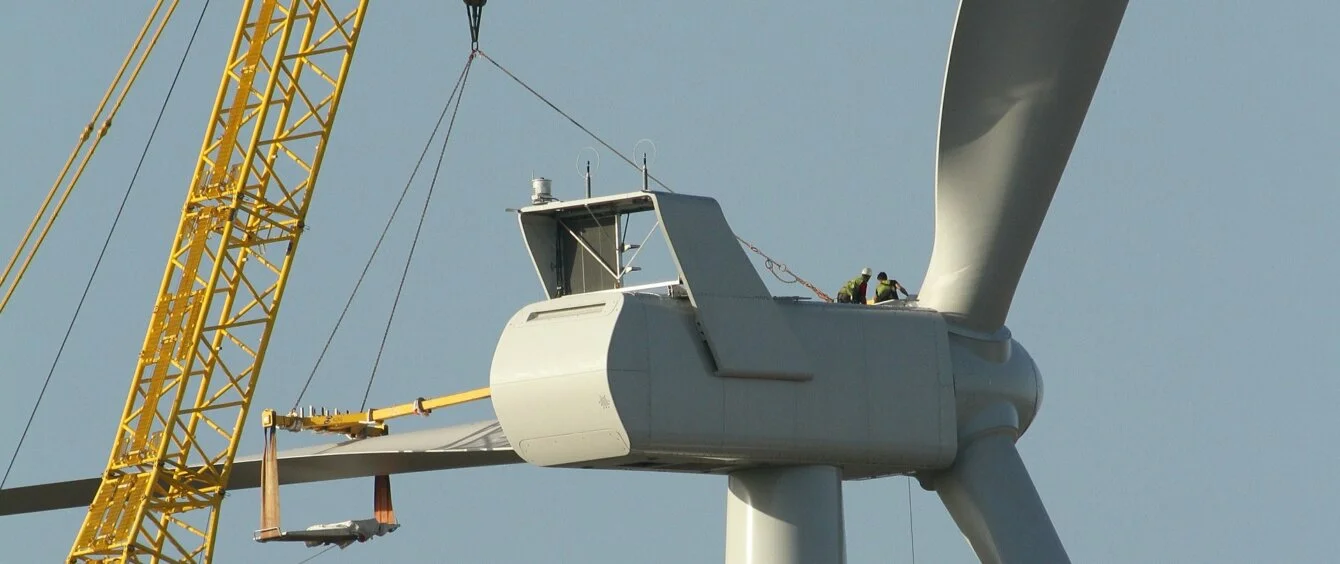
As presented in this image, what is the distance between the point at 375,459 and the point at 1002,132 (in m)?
21.1

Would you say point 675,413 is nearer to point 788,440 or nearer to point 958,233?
point 788,440

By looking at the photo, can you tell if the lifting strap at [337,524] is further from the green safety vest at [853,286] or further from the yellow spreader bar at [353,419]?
the green safety vest at [853,286]

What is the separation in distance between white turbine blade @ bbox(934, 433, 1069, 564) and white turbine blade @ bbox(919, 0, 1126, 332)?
1.89 metres

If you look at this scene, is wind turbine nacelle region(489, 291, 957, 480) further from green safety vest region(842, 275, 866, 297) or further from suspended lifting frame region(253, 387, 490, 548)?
suspended lifting frame region(253, 387, 490, 548)

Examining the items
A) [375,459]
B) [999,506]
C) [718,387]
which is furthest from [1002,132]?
[375,459]

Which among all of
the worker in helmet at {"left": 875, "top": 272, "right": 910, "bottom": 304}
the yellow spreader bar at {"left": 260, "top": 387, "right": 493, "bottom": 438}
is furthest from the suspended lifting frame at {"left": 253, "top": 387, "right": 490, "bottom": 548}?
the worker in helmet at {"left": 875, "top": 272, "right": 910, "bottom": 304}

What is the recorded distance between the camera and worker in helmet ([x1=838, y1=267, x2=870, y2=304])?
4184cm

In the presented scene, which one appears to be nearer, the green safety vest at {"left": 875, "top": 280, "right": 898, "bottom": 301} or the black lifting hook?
the green safety vest at {"left": 875, "top": 280, "right": 898, "bottom": 301}

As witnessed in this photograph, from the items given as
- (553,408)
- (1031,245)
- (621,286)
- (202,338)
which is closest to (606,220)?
(621,286)

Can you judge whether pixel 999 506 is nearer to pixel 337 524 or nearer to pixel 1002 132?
pixel 1002 132

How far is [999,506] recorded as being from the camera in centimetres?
4003

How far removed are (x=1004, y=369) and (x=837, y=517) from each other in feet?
12.0

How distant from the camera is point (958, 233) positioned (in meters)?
40.2

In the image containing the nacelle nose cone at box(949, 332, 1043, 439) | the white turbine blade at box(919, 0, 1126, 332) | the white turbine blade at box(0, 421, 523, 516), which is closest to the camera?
the white turbine blade at box(919, 0, 1126, 332)
